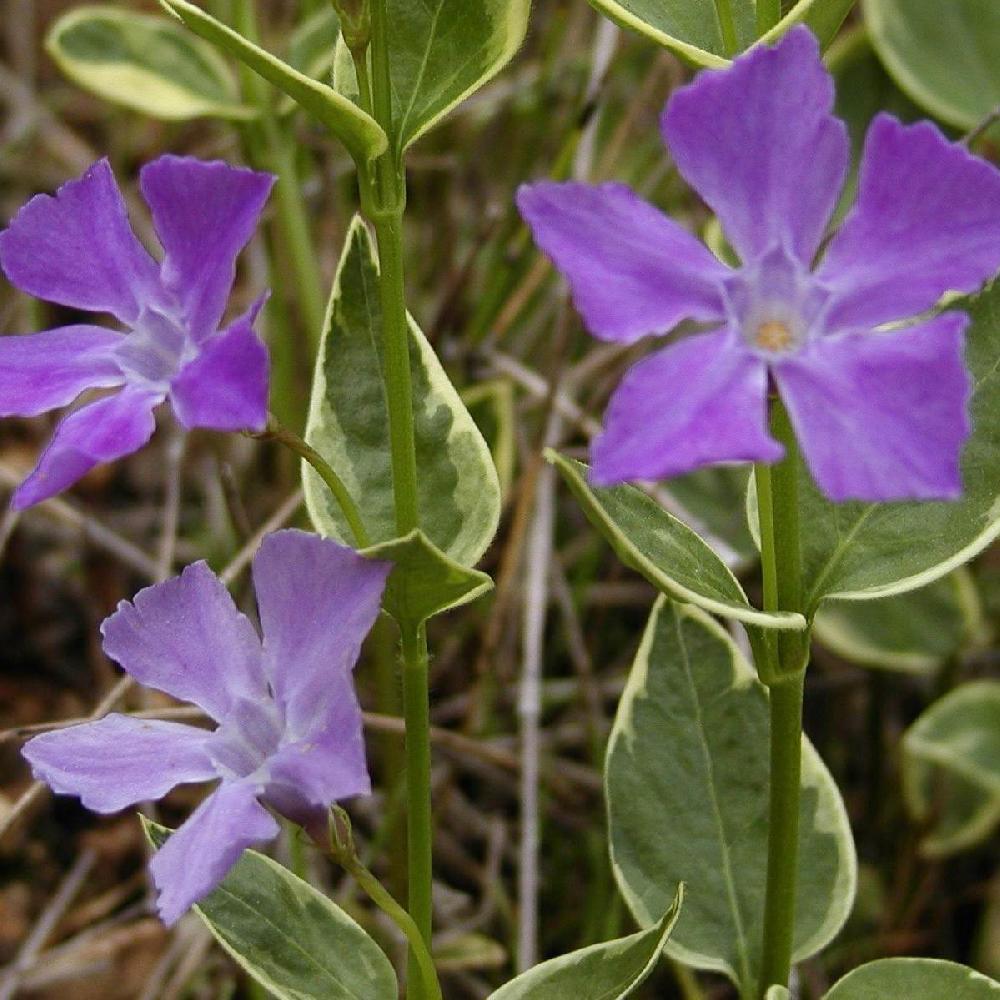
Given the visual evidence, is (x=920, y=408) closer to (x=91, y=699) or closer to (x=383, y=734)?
(x=383, y=734)

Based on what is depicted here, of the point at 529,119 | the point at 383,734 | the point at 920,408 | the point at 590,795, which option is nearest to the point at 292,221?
the point at 529,119

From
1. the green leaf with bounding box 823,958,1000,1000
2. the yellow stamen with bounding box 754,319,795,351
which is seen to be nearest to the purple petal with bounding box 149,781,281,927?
the yellow stamen with bounding box 754,319,795,351

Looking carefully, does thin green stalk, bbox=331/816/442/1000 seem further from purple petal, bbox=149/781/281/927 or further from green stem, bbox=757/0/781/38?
green stem, bbox=757/0/781/38

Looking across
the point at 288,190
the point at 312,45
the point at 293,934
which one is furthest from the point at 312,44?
the point at 293,934

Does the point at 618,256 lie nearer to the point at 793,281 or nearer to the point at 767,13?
the point at 793,281

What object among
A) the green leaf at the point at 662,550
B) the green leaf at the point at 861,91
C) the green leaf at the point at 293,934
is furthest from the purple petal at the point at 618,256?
the green leaf at the point at 861,91
